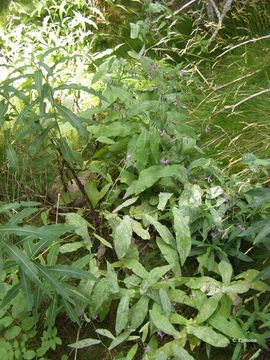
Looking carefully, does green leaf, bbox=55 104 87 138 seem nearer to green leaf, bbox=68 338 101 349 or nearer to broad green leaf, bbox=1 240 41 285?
broad green leaf, bbox=1 240 41 285

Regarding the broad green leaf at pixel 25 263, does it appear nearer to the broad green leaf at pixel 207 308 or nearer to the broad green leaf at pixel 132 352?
the broad green leaf at pixel 132 352

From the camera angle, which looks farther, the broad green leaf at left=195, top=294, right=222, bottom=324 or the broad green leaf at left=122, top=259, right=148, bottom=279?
the broad green leaf at left=122, top=259, right=148, bottom=279

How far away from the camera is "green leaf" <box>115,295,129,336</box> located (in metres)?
2.02

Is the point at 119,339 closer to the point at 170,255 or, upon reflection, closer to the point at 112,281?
the point at 112,281

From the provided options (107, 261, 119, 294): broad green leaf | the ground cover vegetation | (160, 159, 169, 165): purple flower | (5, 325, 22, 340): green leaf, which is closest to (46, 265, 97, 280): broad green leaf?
the ground cover vegetation

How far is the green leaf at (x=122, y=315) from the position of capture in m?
2.02

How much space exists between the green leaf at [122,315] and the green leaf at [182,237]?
30 cm

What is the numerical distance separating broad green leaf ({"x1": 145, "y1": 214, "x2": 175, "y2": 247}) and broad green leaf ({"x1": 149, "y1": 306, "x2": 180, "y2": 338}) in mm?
337

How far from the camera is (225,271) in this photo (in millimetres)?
2100

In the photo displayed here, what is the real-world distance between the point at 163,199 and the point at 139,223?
17 cm

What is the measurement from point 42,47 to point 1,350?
2.58 metres

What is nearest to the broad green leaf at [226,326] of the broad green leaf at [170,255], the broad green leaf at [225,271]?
the broad green leaf at [225,271]

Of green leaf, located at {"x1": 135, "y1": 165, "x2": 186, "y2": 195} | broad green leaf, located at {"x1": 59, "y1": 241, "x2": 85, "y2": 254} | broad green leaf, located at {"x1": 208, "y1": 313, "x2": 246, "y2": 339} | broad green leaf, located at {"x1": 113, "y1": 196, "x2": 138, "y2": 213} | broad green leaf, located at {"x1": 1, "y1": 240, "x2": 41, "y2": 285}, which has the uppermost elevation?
broad green leaf, located at {"x1": 1, "y1": 240, "x2": 41, "y2": 285}

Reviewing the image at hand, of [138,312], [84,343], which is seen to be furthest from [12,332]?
[138,312]
